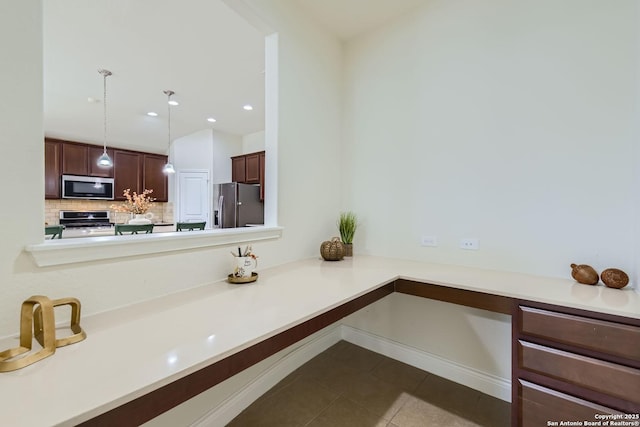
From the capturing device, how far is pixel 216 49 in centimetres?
280

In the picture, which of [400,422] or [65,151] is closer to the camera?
[400,422]

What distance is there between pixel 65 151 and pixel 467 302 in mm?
7241

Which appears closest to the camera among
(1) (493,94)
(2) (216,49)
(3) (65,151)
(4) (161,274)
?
(4) (161,274)

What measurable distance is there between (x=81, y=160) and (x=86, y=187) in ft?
1.86

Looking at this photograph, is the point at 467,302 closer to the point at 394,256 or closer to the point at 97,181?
the point at 394,256

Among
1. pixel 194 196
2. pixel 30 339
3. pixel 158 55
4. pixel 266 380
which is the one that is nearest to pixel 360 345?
pixel 266 380

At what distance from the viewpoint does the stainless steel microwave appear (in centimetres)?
526

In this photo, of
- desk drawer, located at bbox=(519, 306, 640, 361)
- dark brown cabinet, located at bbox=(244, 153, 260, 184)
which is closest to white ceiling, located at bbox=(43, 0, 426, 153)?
dark brown cabinet, located at bbox=(244, 153, 260, 184)

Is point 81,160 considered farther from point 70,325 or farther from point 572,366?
point 572,366

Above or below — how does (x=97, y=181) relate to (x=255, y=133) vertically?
below

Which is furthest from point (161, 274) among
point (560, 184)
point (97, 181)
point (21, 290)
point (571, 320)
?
point (97, 181)

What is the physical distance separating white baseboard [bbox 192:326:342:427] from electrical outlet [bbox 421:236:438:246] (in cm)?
120

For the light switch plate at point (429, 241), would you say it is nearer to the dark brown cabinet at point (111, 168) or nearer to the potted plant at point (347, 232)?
the potted plant at point (347, 232)

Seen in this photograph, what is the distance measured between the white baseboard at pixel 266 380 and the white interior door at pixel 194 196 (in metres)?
4.32
